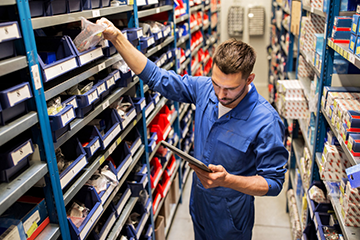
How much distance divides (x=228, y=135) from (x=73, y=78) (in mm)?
938

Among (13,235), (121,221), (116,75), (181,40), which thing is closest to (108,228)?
(121,221)

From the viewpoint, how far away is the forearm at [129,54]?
1.93m

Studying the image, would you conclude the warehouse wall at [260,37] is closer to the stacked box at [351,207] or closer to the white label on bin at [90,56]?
the stacked box at [351,207]

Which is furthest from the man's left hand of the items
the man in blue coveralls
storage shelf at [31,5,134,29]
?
storage shelf at [31,5,134,29]

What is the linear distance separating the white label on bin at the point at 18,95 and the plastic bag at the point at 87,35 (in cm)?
54

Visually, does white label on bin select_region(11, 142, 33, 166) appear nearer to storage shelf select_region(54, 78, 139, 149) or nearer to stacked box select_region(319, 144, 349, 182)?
storage shelf select_region(54, 78, 139, 149)

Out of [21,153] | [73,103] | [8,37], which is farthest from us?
[73,103]

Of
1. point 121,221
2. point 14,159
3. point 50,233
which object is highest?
point 14,159

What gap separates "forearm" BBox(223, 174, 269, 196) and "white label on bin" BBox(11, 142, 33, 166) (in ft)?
3.23

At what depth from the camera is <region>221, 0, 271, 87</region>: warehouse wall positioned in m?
8.38

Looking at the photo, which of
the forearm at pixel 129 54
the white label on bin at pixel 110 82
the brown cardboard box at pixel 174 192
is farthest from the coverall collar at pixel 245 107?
the brown cardboard box at pixel 174 192

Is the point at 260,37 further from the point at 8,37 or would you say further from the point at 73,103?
the point at 8,37

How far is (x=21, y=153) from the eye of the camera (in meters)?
1.21

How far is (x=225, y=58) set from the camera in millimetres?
1699
